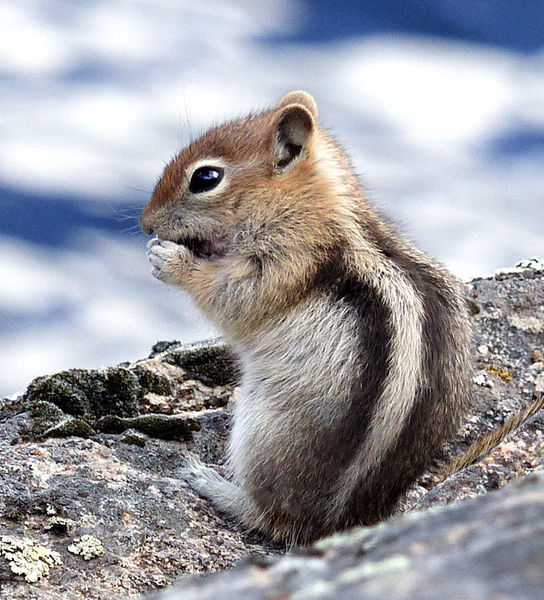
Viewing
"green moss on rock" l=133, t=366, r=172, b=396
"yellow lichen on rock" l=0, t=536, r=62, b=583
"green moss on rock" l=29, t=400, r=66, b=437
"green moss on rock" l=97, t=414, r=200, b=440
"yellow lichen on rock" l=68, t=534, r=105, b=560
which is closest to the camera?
"yellow lichen on rock" l=0, t=536, r=62, b=583

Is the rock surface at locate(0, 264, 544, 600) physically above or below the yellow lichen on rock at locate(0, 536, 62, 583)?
above

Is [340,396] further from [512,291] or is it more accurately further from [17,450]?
[512,291]

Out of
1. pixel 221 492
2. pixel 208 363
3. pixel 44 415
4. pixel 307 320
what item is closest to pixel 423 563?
pixel 307 320

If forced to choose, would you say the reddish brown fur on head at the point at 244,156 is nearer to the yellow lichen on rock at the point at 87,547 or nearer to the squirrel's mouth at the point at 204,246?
the squirrel's mouth at the point at 204,246

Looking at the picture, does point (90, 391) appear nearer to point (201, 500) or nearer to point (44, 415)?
point (44, 415)

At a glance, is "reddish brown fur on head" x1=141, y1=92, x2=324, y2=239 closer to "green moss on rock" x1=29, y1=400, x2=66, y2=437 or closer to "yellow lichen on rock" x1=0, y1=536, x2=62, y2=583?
"green moss on rock" x1=29, y1=400, x2=66, y2=437

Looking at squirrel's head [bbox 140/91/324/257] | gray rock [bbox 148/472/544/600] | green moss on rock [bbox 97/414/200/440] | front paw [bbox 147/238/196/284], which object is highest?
squirrel's head [bbox 140/91/324/257]

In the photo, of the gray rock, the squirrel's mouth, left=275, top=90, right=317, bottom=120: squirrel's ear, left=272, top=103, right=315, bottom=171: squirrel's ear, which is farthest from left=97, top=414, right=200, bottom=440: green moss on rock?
the gray rock
